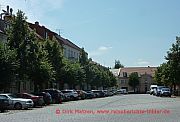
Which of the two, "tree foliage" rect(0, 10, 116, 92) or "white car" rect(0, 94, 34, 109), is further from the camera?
"tree foliage" rect(0, 10, 116, 92)

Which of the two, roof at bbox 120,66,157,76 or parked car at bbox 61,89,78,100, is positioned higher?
roof at bbox 120,66,157,76

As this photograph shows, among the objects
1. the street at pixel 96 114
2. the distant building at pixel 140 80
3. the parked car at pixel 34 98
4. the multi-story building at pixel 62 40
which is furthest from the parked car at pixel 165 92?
the distant building at pixel 140 80

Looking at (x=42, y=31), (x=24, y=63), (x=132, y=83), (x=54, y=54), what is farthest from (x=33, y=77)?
(x=132, y=83)

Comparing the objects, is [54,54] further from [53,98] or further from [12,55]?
[12,55]

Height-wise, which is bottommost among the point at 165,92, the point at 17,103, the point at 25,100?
the point at 17,103

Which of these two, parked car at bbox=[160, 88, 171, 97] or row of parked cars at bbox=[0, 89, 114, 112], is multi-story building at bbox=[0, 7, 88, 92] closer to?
row of parked cars at bbox=[0, 89, 114, 112]

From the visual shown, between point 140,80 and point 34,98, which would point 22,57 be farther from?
point 140,80

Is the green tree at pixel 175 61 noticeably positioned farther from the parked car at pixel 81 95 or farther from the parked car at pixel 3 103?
the parked car at pixel 3 103

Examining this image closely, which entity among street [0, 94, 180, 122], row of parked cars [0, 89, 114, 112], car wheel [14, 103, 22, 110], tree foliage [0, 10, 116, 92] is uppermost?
tree foliage [0, 10, 116, 92]

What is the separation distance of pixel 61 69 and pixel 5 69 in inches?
882

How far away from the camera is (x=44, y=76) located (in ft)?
158

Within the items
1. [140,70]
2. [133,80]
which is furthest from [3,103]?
[140,70]

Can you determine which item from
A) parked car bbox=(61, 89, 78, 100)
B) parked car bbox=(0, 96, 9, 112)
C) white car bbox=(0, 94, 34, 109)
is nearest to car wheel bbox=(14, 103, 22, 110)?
white car bbox=(0, 94, 34, 109)

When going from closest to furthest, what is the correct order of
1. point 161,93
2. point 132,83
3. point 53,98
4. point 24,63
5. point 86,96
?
point 24,63
point 53,98
point 86,96
point 161,93
point 132,83
